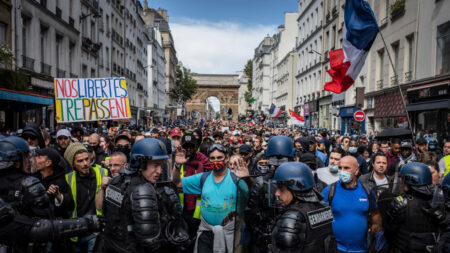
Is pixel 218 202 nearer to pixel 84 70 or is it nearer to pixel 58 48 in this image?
pixel 58 48

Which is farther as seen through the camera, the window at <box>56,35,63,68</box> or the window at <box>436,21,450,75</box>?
the window at <box>56,35,63,68</box>

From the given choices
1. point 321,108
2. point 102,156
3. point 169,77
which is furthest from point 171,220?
point 169,77

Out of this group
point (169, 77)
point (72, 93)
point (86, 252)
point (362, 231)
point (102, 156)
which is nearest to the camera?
point (362, 231)

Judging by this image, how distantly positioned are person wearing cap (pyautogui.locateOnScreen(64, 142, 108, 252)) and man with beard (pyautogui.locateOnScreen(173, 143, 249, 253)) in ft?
4.24

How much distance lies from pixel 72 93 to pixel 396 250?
9.70 meters

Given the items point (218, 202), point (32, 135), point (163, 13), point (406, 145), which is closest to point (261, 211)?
point (218, 202)

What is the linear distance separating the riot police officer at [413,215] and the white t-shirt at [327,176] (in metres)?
1.84

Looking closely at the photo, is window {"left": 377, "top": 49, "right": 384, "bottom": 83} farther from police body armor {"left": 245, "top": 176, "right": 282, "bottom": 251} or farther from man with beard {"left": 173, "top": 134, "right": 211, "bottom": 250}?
police body armor {"left": 245, "top": 176, "right": 282, "bottom": 251}

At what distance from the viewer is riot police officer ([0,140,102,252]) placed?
8.28 ft

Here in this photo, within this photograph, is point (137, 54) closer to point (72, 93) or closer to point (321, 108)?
point (321, 108)

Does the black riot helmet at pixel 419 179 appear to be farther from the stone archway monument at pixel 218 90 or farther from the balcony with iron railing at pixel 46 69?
the stone archway monument at pixel 218 90

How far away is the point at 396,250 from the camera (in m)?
3.49

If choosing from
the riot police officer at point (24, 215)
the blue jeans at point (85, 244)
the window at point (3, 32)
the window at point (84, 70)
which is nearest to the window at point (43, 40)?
the window at point (3, 32)

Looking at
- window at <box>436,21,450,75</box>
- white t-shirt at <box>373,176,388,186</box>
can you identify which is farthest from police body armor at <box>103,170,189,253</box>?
window at <box>436,21,450,75</box>
